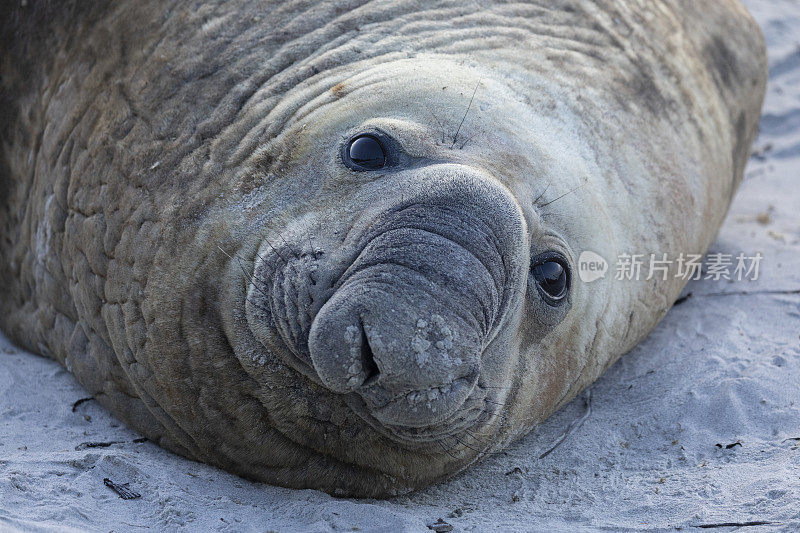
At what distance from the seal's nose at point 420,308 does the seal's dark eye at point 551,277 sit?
296mm

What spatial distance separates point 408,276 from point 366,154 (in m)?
0.59

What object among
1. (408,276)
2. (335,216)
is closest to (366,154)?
(335,216)

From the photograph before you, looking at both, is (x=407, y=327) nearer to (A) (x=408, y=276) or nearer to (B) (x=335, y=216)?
(A) (x=408, y=276)

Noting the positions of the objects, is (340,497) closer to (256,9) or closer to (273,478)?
(273,478)

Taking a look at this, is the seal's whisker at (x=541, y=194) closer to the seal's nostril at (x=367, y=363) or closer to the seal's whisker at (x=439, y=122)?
the seal's whisker at (x=439, y=122)

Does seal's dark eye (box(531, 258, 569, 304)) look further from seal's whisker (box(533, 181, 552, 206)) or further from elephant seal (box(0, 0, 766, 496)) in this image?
seal's whisker (box(533, 181, 552, 206))

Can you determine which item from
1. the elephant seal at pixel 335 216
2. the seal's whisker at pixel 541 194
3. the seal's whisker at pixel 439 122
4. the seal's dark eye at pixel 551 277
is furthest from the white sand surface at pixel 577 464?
the seal's whisker at pixel 439 122

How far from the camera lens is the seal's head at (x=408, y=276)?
2.78m

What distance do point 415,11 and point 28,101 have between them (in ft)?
6.09

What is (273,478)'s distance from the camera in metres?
3.40

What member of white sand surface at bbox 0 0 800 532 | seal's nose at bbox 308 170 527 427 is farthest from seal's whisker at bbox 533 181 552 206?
white sand surface at bbox 0 0 800 532

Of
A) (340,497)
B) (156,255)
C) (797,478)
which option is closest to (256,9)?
(156,255)

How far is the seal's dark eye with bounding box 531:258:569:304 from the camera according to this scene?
3.30 metres

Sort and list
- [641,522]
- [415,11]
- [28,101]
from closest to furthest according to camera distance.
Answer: [641,522]
[415,11]
[28,101]
